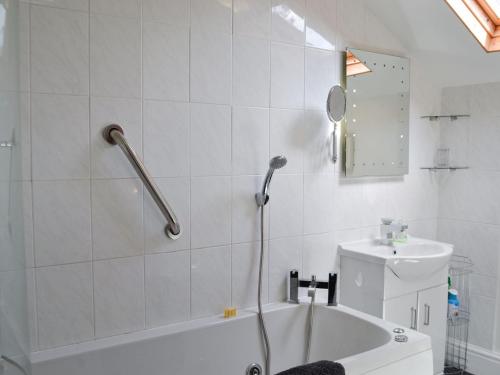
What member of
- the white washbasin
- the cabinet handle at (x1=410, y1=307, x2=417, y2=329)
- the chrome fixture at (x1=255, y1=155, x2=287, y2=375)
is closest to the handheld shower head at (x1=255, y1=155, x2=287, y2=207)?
the chrome fixture at (x1=255, y1=155, x2=287, y2=375)

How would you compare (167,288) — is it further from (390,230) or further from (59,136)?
(390,230)

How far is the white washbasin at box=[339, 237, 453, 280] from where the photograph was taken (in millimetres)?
2428

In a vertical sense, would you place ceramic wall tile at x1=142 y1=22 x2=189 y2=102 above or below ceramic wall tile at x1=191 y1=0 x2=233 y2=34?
below

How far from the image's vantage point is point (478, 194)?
3018mm

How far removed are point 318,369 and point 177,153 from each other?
1.06 m

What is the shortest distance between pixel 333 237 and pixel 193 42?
1.31 metres

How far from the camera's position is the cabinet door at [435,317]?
2.61 metres

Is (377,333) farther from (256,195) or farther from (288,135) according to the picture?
(288,135)

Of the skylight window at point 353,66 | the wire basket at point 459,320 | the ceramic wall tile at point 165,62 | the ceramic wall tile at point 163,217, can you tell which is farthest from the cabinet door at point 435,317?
the ceramic wall tile at point 165,62

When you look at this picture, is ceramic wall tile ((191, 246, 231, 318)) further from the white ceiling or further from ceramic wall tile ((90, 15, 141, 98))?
the white ceiling

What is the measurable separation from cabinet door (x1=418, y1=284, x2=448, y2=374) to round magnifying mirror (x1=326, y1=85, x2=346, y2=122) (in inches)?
42.6

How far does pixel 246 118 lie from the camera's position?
2242 millimetres

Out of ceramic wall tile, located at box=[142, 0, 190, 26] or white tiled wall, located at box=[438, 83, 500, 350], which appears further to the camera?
white tiled wall, located at box=[438, 83, 500, 350]

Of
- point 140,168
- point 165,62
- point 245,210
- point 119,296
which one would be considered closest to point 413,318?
point 245,210
